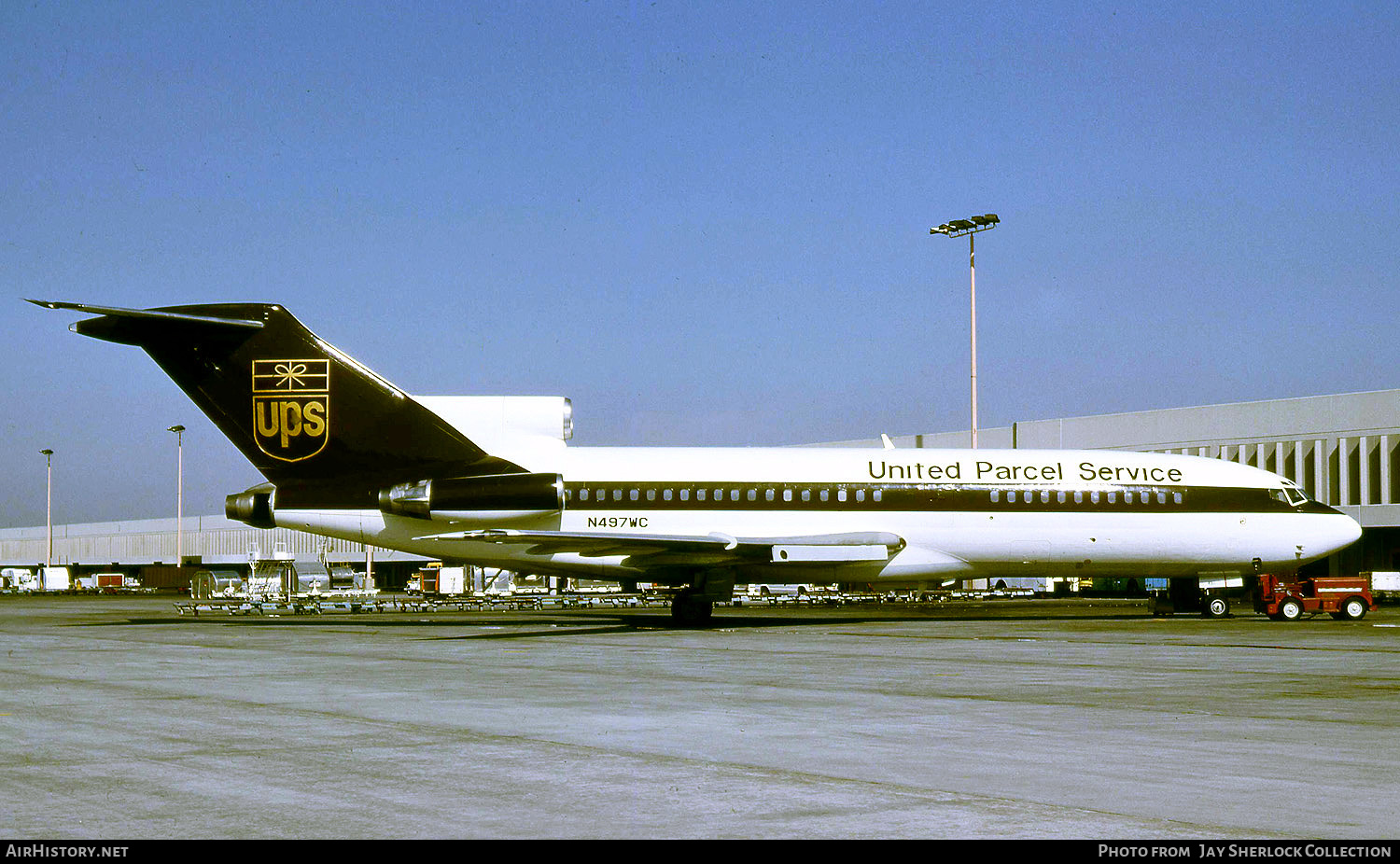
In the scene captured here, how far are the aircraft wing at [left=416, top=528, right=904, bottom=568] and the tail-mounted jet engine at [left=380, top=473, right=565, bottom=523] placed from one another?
519mm

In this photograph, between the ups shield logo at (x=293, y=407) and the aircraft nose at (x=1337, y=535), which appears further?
the aircraft nose at (x=1337, y=535)

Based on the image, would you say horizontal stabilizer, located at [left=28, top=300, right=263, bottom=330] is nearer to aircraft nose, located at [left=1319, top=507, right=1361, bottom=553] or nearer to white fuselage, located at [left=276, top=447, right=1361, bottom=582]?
white fuselage, located at [left=276, top=447, right=1361, bottom=582]

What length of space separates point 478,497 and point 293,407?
189 inches

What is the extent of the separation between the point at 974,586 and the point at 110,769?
2310 inches

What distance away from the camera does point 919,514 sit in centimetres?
3212

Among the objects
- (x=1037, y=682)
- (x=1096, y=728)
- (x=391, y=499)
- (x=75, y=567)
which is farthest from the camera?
(x=75, y=567)

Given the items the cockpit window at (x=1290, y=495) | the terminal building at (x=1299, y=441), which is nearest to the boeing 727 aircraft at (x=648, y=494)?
the cockpit window at (x=1290, y=495)

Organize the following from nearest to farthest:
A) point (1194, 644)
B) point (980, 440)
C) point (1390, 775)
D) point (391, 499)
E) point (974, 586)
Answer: point (1390, 775) < point (1194, 644) < point (391, 499) < point (974, 586) < point (980, 440)

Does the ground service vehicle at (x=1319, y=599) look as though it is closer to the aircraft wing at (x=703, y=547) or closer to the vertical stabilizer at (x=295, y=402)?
the aircraft wing at (x=703, y=547)

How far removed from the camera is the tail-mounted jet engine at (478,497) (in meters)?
31.2

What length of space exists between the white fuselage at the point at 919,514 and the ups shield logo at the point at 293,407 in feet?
5.63
